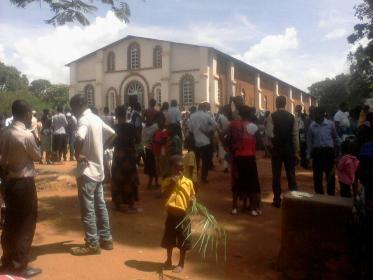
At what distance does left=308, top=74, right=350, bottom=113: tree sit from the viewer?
53969 millimetres

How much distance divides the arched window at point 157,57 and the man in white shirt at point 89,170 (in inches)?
1119

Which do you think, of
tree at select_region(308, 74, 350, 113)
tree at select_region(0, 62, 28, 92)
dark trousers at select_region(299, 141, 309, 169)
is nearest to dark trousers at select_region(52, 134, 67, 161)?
dark trousers at select_region(299, 141, 309, 169)

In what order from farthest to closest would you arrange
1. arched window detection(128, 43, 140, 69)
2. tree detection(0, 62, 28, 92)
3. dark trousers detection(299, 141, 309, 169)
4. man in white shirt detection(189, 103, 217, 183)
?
tree detection(0, 62, 28, 92) → arched window detection(128, 43, 140, 69) → dark trousers detection(299, 141, 309, 169) → man in white shirt detection(189, 103, 217, 183)

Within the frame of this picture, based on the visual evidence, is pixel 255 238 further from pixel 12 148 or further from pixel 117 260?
pixel 12 148

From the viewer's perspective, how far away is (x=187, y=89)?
1267 inches

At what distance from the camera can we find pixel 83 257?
17.1ft

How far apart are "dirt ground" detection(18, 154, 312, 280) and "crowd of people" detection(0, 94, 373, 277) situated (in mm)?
228

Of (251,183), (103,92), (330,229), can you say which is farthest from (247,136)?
(103,92)

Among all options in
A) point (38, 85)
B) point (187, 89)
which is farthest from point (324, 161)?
point (38, 85)

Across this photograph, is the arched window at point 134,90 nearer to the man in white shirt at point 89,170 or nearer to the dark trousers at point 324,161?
the dark trousers at point 324,161

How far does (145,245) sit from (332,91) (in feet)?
181

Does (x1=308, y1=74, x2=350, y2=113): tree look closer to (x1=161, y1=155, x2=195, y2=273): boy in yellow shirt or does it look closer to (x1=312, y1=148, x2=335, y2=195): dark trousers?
(x1=312, y1=148, x2=335, y2=195): dark trousers

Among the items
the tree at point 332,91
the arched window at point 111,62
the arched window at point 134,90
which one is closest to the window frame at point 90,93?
the arched window at point 111,62

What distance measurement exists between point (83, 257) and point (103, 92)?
102 ft
